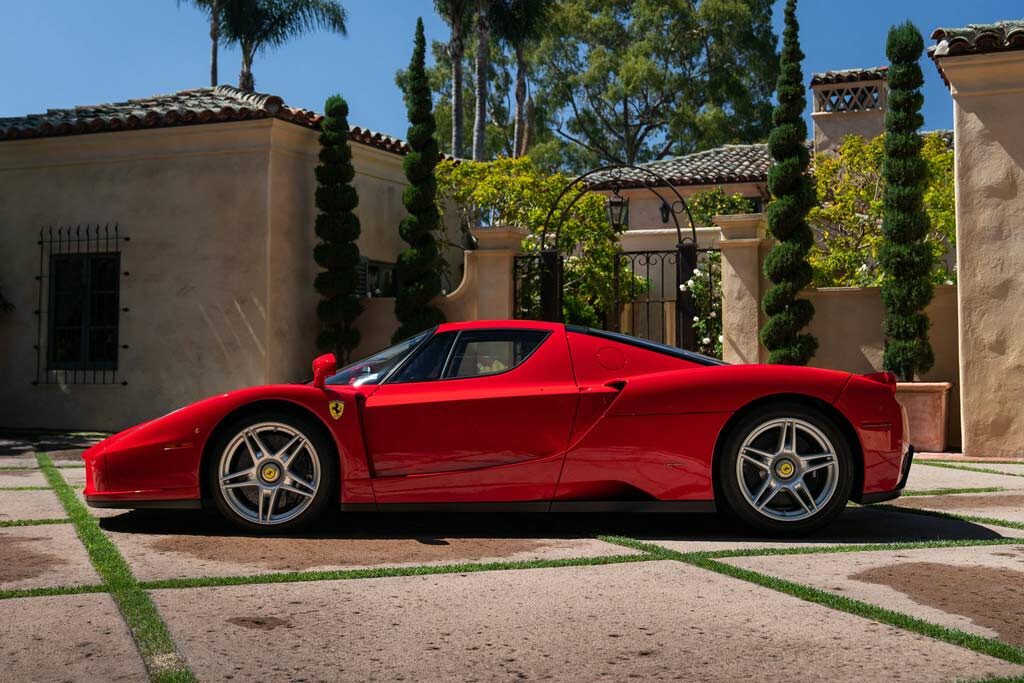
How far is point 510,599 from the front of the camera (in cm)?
426

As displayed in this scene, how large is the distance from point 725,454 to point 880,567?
1.05 m

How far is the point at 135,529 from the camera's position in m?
6.00

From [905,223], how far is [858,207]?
7368mm

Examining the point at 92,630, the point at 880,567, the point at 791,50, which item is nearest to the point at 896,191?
the point at 791,50

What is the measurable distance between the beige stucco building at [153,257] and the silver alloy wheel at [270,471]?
28.8ft

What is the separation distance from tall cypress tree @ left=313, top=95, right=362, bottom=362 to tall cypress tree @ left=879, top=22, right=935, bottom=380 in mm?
6821

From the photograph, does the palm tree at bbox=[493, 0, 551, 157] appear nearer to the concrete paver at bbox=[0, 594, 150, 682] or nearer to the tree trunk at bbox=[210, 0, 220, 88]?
the tree trunk at bbox=[210, 0, 220, 88]

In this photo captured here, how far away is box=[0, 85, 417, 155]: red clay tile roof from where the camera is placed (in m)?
14.4

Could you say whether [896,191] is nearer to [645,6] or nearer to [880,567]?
[880,567]

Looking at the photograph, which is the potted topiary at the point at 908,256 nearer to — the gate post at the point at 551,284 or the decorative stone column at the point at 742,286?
the decorative stone column at the point at 742,286

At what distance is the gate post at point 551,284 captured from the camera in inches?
533

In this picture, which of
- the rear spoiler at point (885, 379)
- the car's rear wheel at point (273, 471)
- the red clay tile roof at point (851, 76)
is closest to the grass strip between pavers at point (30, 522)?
the car's rear wheel at point (273, 471)

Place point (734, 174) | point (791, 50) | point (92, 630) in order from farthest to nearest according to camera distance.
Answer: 1. point (734, 174)
2. point (791, 50)
3. point (92, 630)

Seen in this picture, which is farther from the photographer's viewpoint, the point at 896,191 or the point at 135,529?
the point at 896,191
